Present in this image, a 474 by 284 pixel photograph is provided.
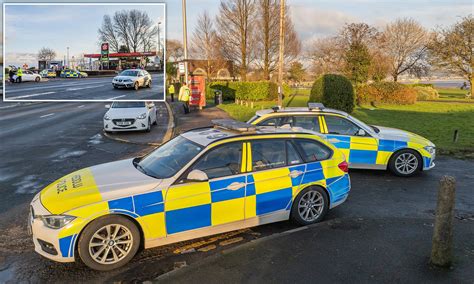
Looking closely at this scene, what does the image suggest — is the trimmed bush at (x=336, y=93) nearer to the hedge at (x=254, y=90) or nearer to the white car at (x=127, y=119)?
the white car at (x=127, y=119)

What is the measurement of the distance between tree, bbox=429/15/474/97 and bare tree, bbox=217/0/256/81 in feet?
63.3

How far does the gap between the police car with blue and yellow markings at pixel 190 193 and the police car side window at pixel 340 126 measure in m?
2.48

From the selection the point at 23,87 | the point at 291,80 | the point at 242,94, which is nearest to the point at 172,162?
the point at 23,87

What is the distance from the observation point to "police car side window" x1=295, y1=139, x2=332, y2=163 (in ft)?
16.6

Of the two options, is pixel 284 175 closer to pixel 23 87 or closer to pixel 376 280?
pixel 376 280

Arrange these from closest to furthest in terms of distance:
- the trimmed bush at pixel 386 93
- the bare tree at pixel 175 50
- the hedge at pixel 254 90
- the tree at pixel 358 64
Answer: the trimmed bush at pixel 386 93
the hedge at pixel 254 90
the tree at pixel 358 64
the bare tree at pixel 175 50

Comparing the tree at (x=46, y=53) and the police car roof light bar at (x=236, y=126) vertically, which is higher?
the tree at (x=46, y=53)

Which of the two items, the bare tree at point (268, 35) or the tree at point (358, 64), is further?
the bare tree at point (268, 35)

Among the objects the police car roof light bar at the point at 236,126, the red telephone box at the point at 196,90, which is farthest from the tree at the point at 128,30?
the red telephone box at the point at 196,90

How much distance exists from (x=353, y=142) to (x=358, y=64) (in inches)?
1057

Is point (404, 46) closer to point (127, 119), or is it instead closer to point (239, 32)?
point (239, 32)

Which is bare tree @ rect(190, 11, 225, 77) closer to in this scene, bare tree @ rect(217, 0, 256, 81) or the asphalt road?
bare tree @ rect(217, 0, 256, 81)

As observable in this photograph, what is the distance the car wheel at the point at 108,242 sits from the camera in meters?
3.69

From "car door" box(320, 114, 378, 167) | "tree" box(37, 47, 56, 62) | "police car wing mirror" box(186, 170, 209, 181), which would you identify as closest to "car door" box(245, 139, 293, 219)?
"police car wing mirror" box(186, 170, 209, 181)
